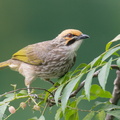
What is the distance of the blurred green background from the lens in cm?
668

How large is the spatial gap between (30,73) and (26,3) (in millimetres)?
4961

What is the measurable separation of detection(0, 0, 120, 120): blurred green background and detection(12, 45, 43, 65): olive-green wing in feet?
6.00

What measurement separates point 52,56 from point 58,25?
3634 mm

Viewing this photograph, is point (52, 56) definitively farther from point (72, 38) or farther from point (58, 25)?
point (58, 25)

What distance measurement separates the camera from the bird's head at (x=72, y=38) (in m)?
3.62

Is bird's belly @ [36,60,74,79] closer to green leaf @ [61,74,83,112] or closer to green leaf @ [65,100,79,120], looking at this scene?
green leaf @ [65,100,79,120]

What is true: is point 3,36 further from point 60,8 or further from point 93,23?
point 93,23

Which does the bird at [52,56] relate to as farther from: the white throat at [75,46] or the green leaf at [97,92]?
the green leaf at [97,92]

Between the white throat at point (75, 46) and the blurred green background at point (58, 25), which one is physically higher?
the white throat at point (75, 46)

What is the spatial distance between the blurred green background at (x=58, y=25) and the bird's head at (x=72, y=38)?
2.36 m

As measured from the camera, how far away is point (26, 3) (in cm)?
892

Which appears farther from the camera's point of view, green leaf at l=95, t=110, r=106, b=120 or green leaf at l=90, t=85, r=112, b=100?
green leaf at l=90, t=85, r=112, b=100

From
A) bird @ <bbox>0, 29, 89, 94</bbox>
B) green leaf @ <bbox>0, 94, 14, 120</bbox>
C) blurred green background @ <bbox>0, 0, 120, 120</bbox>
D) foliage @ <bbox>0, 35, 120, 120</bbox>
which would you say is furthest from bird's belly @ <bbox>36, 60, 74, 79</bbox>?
blurred green background @ <bbox>0, 0, 120, 120</bbox>

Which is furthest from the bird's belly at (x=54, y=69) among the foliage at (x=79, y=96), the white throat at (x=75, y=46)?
the foliage at (x=79, y=96)
